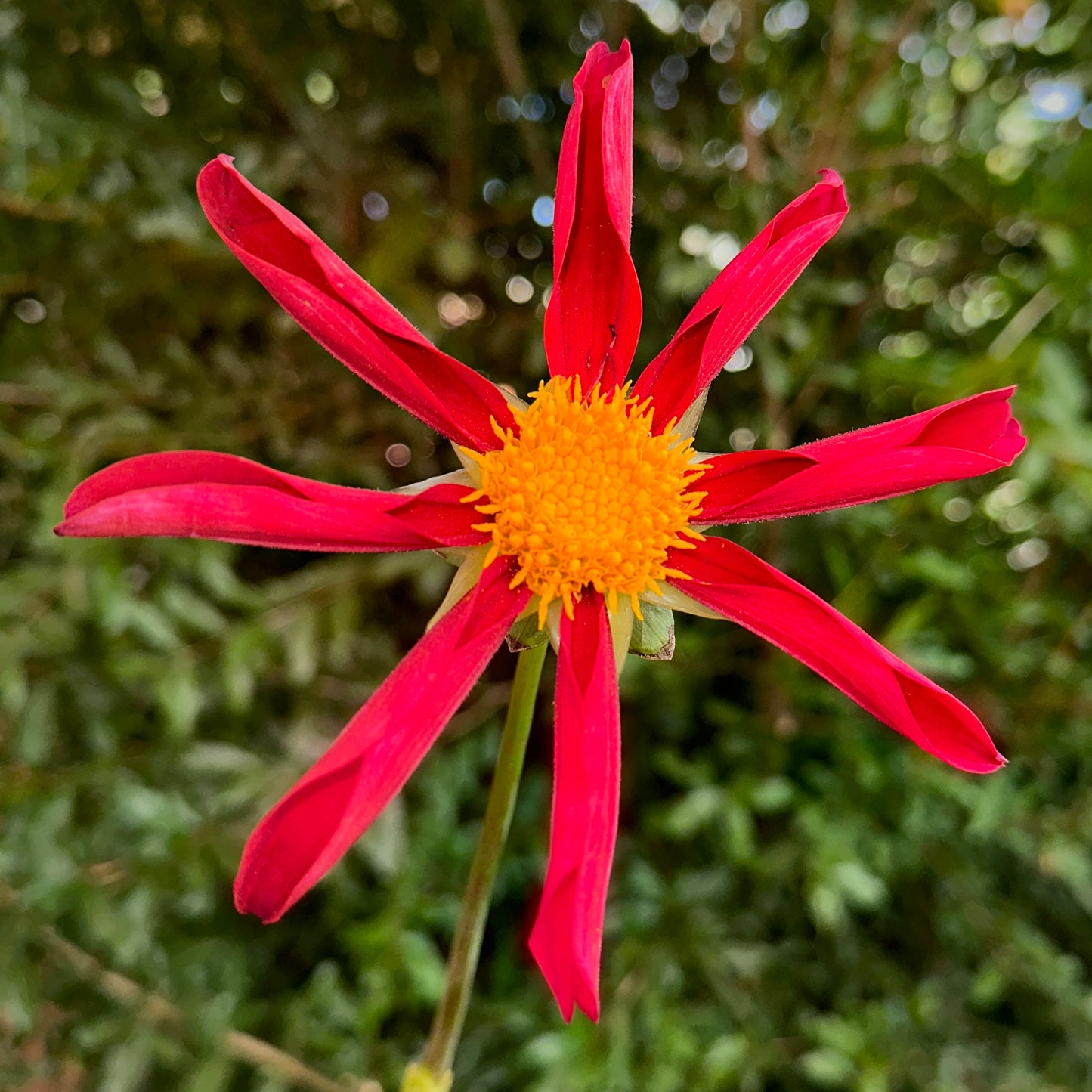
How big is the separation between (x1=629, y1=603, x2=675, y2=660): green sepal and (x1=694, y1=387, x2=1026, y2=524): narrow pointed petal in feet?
0.16

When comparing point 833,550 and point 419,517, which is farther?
point 833,550

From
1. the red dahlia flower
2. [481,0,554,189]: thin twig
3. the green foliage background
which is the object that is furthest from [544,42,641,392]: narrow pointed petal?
[481,0,554,189]: thin twig

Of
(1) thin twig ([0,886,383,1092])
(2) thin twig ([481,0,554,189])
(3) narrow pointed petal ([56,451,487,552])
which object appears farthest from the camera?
(2) thin twig ([481,0,554,189])

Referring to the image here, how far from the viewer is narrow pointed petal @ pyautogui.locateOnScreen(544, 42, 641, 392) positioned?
0.99 ft

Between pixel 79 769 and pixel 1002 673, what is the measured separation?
81cm

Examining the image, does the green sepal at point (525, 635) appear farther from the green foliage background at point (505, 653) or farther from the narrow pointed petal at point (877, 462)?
the green foliage background at point (505, 653)

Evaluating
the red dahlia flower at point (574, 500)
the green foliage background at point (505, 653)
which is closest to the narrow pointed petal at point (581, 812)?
the red dahlia flower at point (574, 500)

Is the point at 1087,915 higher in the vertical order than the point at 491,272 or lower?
lower

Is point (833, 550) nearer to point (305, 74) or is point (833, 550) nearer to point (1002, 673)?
point (1002, 673)

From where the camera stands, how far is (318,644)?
790mm

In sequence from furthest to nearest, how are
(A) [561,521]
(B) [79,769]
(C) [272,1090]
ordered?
1. (B) [79,769]
2. (C) [272,1090]
3. (A) [561,521]

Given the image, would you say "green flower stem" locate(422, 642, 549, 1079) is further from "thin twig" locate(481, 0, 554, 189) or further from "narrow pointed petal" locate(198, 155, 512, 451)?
"thin twig" locate(481, 0, 554, 189)

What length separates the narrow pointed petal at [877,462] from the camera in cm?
29

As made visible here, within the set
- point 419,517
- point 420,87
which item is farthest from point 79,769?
point 420,87
